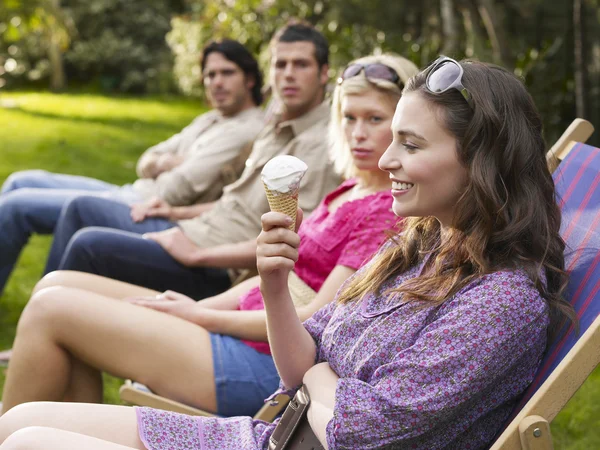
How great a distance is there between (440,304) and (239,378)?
1.11m

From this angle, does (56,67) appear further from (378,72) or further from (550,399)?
(550,399)

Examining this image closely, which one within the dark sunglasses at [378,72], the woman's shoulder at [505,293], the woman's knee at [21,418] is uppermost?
the dark sunglasses at [378,72]

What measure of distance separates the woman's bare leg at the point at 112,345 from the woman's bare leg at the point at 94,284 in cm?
47

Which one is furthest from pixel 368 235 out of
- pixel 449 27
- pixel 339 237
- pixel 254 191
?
pixel 449 27

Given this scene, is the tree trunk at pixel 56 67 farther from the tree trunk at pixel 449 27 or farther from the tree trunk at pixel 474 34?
the tree trunk at pixel 474 34

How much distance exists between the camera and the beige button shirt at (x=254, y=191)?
12.9 ft

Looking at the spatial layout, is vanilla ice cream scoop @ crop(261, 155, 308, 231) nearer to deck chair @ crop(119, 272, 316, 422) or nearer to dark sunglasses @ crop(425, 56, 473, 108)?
dark sunglasses @ crop(425, 56, 473, 108)

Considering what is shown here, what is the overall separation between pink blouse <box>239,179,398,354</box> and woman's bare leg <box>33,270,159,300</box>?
493mm

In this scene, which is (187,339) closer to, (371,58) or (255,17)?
(371,58)

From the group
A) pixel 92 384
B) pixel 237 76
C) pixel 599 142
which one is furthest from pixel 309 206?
pixel 599 142

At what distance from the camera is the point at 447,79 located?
2.02 metres

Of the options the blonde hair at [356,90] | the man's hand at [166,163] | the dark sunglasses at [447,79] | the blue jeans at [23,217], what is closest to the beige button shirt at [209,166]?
the man's hand at [166,163]

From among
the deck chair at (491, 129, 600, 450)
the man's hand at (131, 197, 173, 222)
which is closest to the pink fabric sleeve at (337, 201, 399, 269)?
the deck chair at (491, 129, 600, 450)

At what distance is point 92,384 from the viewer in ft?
10.2
